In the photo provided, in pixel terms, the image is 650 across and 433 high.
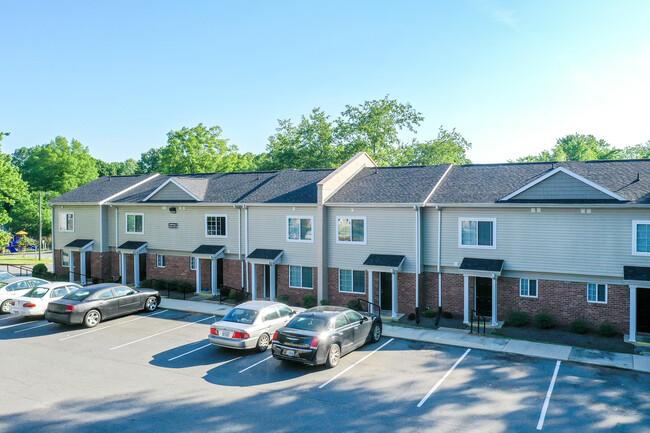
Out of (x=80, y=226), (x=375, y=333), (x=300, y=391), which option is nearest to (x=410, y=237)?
(x=375, y=333)

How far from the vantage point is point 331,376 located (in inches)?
531

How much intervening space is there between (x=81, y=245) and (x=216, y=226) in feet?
35.4

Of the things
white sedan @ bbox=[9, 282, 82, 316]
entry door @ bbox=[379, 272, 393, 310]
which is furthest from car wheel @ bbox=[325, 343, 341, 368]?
white sedan @ bbox=[9, 282, 82, 316]

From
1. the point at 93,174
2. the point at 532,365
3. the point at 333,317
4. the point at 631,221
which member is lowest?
the point at 532,365

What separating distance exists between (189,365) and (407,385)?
675cm

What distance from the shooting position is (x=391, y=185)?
2408cm

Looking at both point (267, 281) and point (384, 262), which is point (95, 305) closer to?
point (267, 281)

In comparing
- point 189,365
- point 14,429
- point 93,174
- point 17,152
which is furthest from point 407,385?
point 17,152

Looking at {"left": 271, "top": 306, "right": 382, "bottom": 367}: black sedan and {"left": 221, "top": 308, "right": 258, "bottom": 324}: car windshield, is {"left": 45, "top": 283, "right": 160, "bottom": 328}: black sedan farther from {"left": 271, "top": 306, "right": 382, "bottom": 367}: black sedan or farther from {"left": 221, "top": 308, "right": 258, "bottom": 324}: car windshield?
{"left": 271, "top": 306, "right": 382, "bottom": 367}: black sedan

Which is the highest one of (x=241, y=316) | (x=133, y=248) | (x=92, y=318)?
(x=133, y=248)

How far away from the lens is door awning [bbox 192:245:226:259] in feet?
85.8

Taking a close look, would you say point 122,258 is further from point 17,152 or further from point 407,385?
point 17,152

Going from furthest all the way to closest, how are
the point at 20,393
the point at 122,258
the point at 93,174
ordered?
the point at 93,174, the point at 122,258, the point at 20,393

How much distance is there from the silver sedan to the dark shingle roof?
834 centimetres
